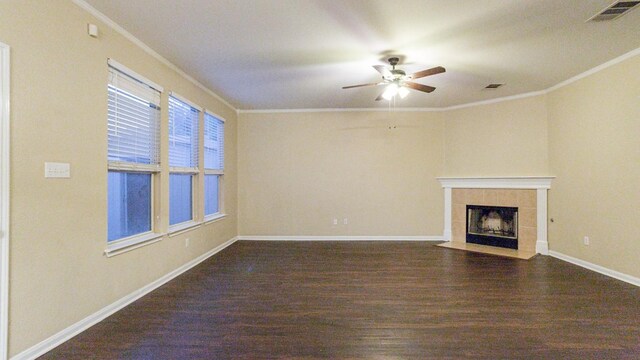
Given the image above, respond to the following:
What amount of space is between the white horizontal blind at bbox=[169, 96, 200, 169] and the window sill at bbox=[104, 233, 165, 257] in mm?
948

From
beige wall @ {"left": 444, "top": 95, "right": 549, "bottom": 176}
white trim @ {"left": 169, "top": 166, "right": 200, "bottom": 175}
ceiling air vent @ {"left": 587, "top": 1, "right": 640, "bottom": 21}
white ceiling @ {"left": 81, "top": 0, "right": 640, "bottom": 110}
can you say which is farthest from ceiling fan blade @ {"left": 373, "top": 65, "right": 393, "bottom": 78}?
beige wall @ {"left": 444, "top": 95, "right": 549, "bottom": 176}

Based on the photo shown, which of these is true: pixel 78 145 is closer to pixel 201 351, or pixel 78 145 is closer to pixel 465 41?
pixel 201 351

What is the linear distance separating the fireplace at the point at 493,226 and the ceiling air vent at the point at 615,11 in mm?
3286

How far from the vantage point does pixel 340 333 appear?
2363mm

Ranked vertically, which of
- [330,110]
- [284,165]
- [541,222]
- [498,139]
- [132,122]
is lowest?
[541,222]

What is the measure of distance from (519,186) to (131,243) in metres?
5.67

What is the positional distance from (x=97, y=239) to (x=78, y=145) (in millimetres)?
809

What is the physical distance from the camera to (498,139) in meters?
5.28

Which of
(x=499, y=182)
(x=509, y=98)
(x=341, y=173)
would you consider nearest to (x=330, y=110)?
(x=341, y=173)

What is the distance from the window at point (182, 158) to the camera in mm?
3828

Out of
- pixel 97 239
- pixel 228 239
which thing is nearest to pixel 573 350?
pixel 97 239

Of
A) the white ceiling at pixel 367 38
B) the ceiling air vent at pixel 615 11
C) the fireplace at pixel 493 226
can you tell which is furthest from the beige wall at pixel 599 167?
the ceiling air vent at pixel 615 11

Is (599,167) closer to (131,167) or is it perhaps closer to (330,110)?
(330,110)

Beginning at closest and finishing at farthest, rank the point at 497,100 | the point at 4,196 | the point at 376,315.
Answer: the point at 4,196 → the point at 376,315 → the point at 497,100
